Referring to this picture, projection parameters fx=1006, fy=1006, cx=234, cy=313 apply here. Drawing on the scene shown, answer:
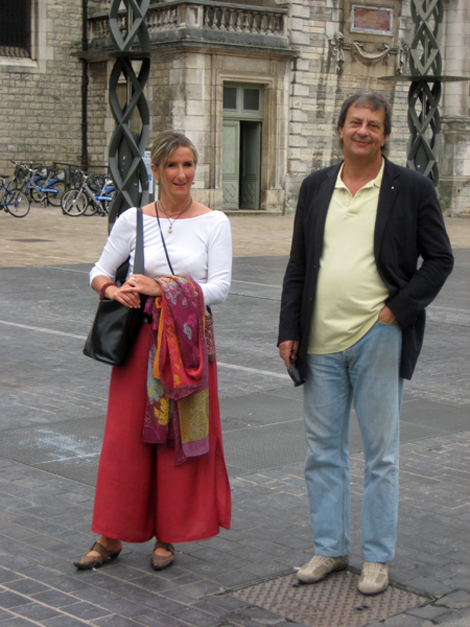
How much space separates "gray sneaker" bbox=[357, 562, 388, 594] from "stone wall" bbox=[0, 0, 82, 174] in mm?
29368

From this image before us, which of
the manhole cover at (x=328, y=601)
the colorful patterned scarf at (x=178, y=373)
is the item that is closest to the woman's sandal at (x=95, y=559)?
the colorful patterned scarf at (x=178, y=373)

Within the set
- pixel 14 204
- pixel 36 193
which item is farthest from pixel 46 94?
pixel 14 204

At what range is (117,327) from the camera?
403 centimetres

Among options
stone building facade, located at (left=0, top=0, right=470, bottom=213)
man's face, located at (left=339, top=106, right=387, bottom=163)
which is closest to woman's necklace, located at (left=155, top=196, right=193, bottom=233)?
man's face, located at (left=339, top=106, right=387, bottom=163)

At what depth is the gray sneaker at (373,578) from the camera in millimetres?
3871

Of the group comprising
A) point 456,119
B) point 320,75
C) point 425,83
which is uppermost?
point 320,75

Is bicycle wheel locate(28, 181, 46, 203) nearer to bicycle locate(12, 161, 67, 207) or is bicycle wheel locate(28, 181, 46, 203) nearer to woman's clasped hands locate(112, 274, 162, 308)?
bicycle locate(12, 161, 67, 207)

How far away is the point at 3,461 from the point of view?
5.68 metres

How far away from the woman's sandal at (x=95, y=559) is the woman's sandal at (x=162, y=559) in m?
0.19

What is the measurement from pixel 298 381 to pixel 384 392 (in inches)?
13.6

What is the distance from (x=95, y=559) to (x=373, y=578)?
3.70 feet

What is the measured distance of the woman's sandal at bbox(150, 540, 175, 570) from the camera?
13.5ft

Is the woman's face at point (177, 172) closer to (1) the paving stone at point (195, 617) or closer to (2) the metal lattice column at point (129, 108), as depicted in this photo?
(1) the paving stone at point (195, 617)

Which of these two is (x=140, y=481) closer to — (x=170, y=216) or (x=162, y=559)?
(x=162, y=559)
